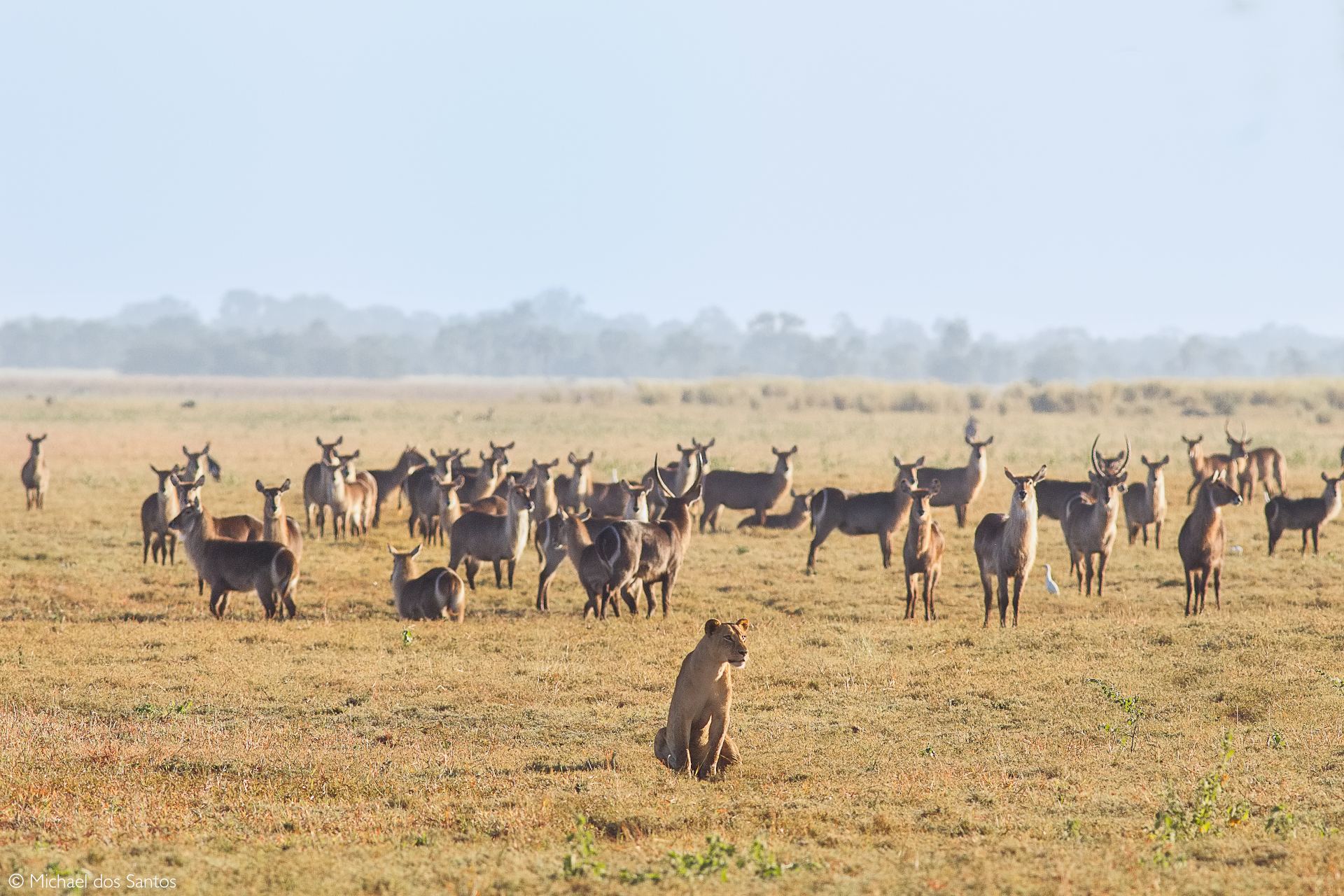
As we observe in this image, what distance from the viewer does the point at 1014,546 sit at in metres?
17.1

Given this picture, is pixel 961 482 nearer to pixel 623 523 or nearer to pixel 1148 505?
pixel 1148 505

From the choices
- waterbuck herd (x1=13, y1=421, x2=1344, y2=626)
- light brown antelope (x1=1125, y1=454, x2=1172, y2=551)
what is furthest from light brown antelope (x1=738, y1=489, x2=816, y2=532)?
light brown antelope (x1=1125, y1=454, x2=1172, y2=551)

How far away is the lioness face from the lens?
10211 mm

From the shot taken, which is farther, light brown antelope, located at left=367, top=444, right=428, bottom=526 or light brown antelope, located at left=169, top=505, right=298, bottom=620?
light brown antelope, located at left=367, top=444, right=428, bottom=526

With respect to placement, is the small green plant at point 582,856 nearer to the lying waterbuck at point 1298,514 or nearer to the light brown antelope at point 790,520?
the lying waterbuck at point 1298,514

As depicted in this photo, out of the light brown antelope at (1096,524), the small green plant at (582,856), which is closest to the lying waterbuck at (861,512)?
the light brown antelope at (1096,524)

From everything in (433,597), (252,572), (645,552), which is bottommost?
(433,597)

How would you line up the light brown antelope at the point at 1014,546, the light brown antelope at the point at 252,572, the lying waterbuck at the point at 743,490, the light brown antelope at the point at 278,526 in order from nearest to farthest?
1. the light brown antelope at the point at 252,572
2. the light brown antelope at the point at 1014,546
3. the light brown antelope at the point at 278,526
4. the lying waterbuck at the point at 743,490

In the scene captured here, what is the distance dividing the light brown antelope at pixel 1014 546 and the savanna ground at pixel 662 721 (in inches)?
25.5

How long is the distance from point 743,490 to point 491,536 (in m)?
8.37

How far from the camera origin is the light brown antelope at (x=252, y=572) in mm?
→ 16953

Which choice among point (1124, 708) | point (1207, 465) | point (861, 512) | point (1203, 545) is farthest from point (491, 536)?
point (1207, 465)

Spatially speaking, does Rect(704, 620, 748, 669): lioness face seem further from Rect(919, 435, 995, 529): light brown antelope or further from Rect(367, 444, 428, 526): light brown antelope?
Rect(367, 444, 428, 526): light brown antelope

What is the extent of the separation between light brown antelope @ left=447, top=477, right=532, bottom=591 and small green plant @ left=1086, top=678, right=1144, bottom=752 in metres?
8.74
